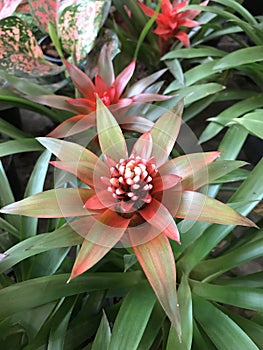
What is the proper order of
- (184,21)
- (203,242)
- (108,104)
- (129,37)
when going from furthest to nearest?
1. (129,37)
2. (184,21)
3. (108,104)
4. (203,242)

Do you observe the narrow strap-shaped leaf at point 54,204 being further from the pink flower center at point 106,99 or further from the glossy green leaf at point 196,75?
the glossy green leaf at point 196,75

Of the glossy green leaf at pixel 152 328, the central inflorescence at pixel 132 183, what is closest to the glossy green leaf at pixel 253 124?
the central inflorescence at pixel 132 183

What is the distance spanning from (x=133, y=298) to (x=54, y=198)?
230 millimetres

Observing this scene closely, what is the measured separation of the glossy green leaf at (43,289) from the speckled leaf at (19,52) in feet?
2.24

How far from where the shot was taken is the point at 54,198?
2.27ft

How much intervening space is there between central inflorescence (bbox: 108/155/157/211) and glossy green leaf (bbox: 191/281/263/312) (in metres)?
0.24

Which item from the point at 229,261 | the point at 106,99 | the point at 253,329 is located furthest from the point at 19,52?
the point at 253,329

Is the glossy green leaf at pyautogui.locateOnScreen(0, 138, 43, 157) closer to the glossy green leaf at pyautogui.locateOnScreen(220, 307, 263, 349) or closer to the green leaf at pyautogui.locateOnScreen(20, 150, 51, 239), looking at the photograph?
the green leaf at pyautogui.locateOnScreen(20, 150, 51, 239)

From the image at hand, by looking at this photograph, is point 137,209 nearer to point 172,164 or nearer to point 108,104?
point 172,164

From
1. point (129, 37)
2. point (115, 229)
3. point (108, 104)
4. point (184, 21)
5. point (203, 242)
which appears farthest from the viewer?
point (129, 37)

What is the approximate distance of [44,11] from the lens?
Answer: 122cm

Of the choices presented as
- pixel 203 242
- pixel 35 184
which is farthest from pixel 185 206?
pixel 35 184

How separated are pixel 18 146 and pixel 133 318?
509mm

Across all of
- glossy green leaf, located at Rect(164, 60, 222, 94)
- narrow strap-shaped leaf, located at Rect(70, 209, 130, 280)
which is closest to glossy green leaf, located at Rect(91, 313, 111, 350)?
narrow strap-shaped leaf, located at Rect(70, 209, 130, 280)
